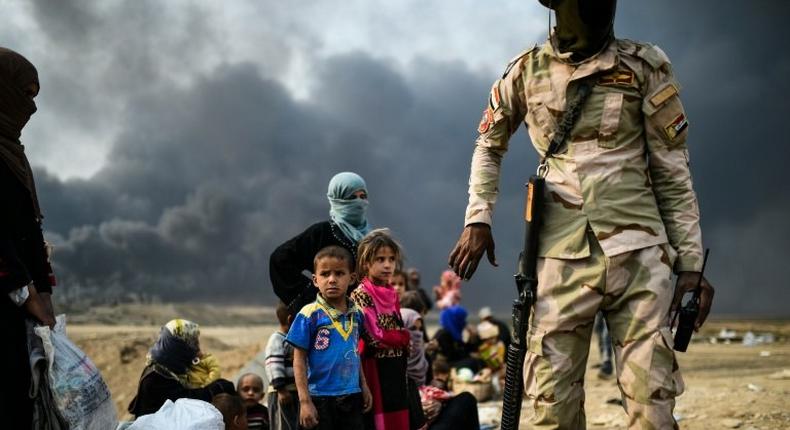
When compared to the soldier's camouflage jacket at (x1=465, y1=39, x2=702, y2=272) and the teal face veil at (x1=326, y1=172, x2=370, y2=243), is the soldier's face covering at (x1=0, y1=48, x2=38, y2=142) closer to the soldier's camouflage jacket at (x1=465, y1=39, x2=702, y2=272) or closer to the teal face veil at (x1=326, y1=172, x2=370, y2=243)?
the teal face veil at (x1=326, y1=172, x2=370, y2=243)

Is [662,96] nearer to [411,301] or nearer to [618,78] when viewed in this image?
[618,78]

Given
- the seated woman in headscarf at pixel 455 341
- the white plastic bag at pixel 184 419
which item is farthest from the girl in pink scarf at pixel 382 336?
the seated woman in headscarf at pixel 455 341

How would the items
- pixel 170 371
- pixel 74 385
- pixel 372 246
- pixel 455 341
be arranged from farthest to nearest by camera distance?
pixel 455 341 < pixel 170 371 < pixel 372 246 < pixel 74 385

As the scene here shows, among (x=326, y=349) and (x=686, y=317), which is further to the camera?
(x=326, y=349)

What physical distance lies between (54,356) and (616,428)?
4646 millimetres

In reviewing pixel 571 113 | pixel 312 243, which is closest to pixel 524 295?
pixel 571 113

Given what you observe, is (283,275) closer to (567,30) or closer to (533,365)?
(533,365)

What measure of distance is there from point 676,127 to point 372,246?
5.53 feet

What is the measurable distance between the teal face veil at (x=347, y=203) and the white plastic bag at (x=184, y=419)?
121cm

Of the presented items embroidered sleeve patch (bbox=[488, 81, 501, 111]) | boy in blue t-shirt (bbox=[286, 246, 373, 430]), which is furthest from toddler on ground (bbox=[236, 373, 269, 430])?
embroidered sleeve patch (bbox=[488, 81, 501, 111])

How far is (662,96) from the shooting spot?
2.97 meters

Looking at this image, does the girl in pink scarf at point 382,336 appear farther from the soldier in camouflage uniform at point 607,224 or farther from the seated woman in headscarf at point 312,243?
the soldier in camouflage uniform at point 607,224

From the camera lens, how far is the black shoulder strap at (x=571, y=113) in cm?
297

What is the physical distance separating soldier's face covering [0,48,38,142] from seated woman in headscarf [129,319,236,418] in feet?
5.77
